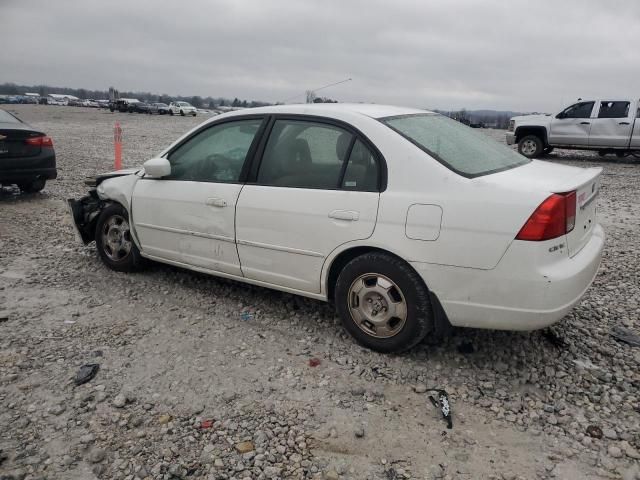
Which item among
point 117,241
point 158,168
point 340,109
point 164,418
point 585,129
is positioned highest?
point 585,129

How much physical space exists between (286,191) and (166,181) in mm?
1316

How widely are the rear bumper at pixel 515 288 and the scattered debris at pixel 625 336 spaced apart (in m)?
0.90

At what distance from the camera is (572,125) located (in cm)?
1452

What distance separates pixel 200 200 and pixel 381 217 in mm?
1600

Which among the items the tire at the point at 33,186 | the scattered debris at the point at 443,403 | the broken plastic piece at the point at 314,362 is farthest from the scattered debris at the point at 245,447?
A: the tire at the point at 33,186

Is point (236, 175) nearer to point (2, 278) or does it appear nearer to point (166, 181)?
point (166, 181)

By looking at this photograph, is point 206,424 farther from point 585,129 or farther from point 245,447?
point 585,129

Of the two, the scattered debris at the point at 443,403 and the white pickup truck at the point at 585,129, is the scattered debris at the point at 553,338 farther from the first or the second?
the white pickup truck at the point at 585,129

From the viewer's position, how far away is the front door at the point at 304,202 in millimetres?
3340

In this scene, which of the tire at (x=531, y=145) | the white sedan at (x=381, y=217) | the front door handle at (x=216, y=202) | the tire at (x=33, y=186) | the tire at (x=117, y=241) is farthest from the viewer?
the tire at (x=531, y=145)

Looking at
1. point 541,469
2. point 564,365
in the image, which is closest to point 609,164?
point 564,365

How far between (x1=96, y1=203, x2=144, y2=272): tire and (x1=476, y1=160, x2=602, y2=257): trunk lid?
11.0 ft

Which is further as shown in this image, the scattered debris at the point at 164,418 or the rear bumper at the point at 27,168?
the rear bumper at the point at 27,168

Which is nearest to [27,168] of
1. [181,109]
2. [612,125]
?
[612,125]
